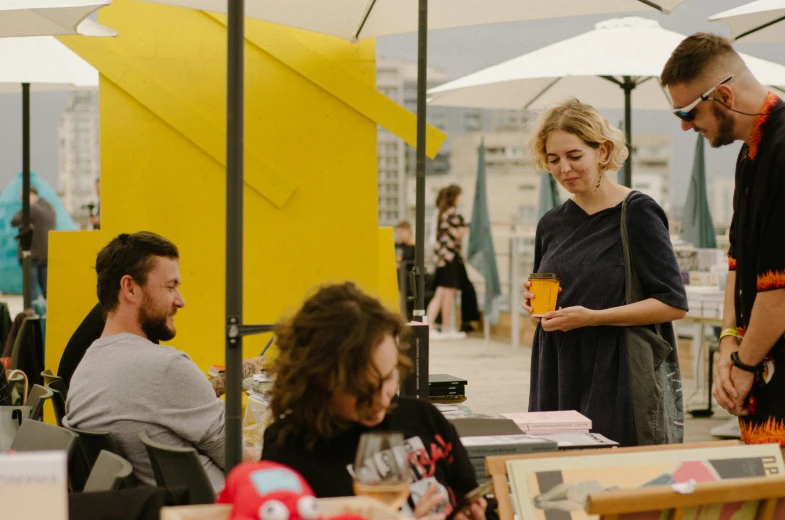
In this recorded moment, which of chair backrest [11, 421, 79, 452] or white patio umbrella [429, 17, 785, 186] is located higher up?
white patio umbrella [429, 17, 785, 186]

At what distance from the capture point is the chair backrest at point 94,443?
2.36 m

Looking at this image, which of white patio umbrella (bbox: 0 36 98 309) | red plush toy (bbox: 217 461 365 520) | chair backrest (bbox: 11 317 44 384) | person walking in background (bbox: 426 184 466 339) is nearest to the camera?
red plush toy (bbox: 217 461 365 520)

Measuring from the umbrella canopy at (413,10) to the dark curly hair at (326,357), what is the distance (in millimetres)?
2330

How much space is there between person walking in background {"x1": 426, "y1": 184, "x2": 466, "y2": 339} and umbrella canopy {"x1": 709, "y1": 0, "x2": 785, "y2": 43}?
20.3ft

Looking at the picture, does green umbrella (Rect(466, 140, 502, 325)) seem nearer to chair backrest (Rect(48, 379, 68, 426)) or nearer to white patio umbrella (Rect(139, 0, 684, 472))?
white patio umbrella (Rect(139, 0, 684, 472))

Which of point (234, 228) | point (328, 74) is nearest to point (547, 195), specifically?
point (328, 74)

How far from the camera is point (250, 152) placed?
4738 mm

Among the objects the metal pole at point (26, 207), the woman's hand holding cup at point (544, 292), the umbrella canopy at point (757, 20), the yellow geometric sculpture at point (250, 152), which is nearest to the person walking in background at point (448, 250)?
the metal pole at point (26, 207)

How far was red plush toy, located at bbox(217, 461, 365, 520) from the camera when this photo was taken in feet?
3.71

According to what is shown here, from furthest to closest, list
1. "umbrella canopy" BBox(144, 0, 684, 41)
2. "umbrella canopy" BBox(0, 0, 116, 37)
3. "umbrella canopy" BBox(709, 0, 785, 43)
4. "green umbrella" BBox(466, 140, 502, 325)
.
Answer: "green umbrella" BBox(466, 140, 502, 325) < "umbrella canopy" BBox(709, 0, 785, 43) < "umbrella canopy" BBox(144, 0, 684, 41) < "umbrella canopy" BBox(0, 0, 116, 37)

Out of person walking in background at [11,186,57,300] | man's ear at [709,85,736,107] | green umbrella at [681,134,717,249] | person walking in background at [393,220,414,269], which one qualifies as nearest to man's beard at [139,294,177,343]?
man's ear at [709,85,736,107]

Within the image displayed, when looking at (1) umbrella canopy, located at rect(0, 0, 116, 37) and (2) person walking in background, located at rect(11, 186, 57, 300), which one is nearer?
(1) umbrella canopy, located at rect(0, 0, 116, 37)

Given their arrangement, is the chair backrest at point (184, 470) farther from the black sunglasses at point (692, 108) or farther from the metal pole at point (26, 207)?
the metal pole at point (26, 207)

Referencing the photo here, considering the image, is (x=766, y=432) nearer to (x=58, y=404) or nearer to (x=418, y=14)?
(x=418, y=14)
